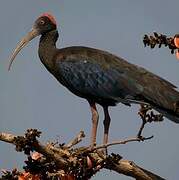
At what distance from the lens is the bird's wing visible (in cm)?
1040

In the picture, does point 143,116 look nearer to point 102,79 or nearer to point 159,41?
point 159,41

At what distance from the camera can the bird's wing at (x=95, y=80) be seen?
10398 mm

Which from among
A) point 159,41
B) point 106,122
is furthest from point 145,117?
point 106,122

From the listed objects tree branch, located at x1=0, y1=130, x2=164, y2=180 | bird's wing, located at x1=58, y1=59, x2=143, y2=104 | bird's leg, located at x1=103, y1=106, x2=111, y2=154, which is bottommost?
tree branch, located at x1=0, y1=130, x2=164, y2=180

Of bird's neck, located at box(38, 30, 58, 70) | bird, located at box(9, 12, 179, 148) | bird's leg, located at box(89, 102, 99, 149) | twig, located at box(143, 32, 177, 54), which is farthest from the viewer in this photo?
bird's neck, located at box(38, 30, 58, 70)

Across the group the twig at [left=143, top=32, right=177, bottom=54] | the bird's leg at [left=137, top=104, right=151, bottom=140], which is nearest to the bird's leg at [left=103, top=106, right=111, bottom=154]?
the bird's leg at [left=137, top=104, right=151, bottom=140]

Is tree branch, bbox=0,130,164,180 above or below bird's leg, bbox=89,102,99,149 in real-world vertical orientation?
below

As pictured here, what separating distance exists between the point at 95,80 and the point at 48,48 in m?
1.45

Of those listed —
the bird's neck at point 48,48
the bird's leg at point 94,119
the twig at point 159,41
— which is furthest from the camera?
the bird's neck at point 48,48

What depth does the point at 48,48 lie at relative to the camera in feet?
39.5

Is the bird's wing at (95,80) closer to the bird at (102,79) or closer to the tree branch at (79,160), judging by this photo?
the bird at (102,79)

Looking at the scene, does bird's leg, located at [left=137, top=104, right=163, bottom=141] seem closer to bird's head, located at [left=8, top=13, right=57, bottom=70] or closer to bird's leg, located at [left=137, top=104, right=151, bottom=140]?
bird's leg, located at [left=137, top=104, right=151, bottom=140]

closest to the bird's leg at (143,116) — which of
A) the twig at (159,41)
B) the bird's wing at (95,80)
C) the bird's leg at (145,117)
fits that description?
the bird's leg at (145,117)

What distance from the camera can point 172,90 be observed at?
9.52 metres
